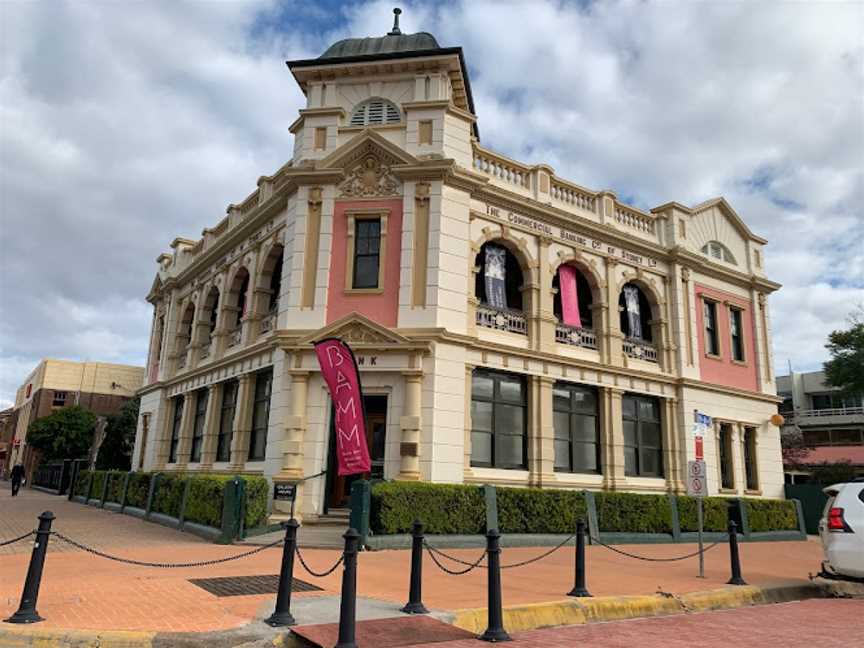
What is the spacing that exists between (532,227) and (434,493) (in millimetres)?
9079

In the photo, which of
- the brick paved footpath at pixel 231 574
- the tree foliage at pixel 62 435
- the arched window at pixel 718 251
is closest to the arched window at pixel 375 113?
the brick paved footpath at pixel 231 574

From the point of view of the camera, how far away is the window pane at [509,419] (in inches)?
711

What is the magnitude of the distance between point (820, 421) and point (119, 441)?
49430 mm

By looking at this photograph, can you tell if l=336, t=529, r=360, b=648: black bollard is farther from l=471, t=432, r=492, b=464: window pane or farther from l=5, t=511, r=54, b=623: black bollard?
l=471, t=432, r=492, b=464: window pane

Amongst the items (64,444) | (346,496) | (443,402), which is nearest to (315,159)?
(443,402)

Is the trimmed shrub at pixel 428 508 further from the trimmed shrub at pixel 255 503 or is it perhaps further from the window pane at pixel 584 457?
the window pane at pixel 584 457

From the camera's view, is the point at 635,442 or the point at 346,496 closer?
the point at 346,496

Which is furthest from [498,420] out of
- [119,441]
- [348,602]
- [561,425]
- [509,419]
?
[119,441]

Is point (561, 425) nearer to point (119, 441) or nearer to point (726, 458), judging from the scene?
point (726, 458)

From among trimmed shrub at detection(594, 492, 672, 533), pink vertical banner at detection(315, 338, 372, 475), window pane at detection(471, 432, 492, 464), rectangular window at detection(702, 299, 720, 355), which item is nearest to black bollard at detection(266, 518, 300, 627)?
pink vertical banner at detection(315, 338, 372, 475)

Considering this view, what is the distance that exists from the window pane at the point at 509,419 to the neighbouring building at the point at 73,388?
53452 mm

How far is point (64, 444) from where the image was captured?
4516 cm

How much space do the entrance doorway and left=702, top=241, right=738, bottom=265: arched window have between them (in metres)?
14.6

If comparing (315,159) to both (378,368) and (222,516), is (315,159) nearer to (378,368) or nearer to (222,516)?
(378,368)
